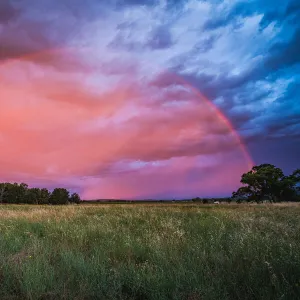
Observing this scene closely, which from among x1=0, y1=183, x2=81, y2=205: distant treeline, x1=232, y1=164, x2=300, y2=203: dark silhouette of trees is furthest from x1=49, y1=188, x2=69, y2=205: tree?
x1=232, y1=164, x2=300, y2=203: dark silhouette of trees

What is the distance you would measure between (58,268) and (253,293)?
3.82m

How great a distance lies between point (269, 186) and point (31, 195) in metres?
84.0

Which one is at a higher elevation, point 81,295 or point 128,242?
point 128,242

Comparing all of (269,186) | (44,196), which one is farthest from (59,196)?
(269,186)

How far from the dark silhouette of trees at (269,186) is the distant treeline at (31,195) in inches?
2606

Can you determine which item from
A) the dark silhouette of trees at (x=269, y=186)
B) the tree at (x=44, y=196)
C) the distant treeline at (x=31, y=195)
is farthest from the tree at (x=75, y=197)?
the dark silhouette of trees at (x=269, y=186)

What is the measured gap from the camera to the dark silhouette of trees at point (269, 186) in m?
57.7

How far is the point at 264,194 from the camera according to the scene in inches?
2331

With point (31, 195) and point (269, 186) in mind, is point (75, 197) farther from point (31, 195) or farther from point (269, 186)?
point (269, 186)

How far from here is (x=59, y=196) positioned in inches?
4432

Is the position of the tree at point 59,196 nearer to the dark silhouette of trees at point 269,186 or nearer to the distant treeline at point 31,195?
the distant treeline at point 31,195

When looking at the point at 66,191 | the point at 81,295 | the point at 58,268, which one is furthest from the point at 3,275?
the point at 66,191

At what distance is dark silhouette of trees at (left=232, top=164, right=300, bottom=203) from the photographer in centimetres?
5765

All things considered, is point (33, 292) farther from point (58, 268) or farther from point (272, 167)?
point (272, 167)
